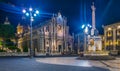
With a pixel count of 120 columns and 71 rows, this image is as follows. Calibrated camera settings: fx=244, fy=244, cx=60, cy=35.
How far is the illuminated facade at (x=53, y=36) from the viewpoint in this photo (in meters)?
86.2

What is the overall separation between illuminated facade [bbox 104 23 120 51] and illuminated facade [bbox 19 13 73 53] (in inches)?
650

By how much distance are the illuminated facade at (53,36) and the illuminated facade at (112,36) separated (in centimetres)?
1652

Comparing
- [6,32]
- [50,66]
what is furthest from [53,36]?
[50,66]

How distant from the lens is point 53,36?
8869 centimetres

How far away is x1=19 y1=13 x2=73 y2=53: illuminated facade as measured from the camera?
86.2 m

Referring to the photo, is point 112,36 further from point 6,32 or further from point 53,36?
point 6,32

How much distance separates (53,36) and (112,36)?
965 inches

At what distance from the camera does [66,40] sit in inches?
3593

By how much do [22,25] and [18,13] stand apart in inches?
782

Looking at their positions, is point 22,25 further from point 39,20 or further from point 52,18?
point 52,18

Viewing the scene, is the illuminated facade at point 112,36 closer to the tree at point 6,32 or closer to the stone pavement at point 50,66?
the tree at point 6,32

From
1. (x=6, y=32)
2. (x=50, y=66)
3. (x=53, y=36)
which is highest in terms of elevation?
(x=6, y=32)

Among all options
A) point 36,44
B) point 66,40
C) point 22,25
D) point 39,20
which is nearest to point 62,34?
point 66,40

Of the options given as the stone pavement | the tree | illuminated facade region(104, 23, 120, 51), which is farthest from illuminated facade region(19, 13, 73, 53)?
the stone pavement
